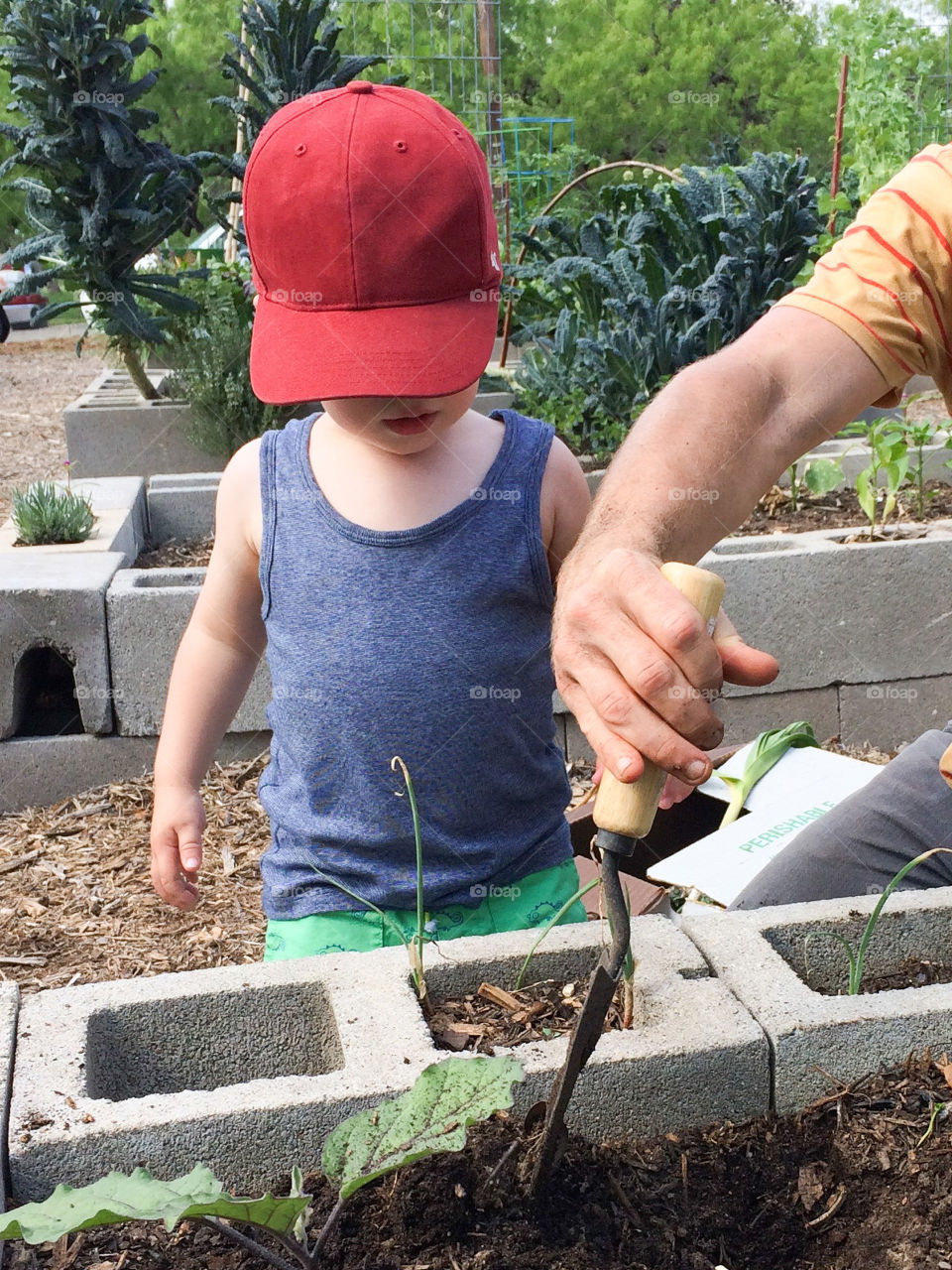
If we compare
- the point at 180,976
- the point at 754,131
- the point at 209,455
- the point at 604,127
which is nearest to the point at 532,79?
the point at 604,127

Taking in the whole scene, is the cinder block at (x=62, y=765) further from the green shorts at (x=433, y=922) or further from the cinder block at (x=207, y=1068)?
the cinder block at (x=207, y=1068)

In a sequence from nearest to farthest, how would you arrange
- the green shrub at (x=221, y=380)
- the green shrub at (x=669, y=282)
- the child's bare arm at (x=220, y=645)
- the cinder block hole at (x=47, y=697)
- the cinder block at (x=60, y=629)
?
the child's bare arm at (x=220, y=645), the cinder block at (x=60, y=629), the cinder block hole at (x=47, y=697), the green shrub at (x=669, y=282), the green shrub at (x=221, y=380)

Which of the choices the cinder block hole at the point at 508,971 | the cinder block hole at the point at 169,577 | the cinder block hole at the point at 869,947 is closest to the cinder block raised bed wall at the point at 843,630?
the cinder block hole at the point at 169,577

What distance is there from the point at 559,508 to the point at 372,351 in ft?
1.51

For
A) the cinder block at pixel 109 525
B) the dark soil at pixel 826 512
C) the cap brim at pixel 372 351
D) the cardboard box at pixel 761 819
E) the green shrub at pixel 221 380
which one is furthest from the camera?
the green shrub at pixel 221 380

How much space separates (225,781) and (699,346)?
270cm

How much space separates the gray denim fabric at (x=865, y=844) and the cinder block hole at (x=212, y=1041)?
3.56ft

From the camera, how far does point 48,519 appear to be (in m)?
3.98

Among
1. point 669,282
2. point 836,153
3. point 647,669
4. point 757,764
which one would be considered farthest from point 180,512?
point 647,669

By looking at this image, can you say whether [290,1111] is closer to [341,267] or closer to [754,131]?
[341,267]

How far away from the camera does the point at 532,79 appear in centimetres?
2802

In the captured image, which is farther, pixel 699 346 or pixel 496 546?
pixel 699 346

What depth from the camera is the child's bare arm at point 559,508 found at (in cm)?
205

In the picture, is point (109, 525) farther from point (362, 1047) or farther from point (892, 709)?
point (362, 1047)
